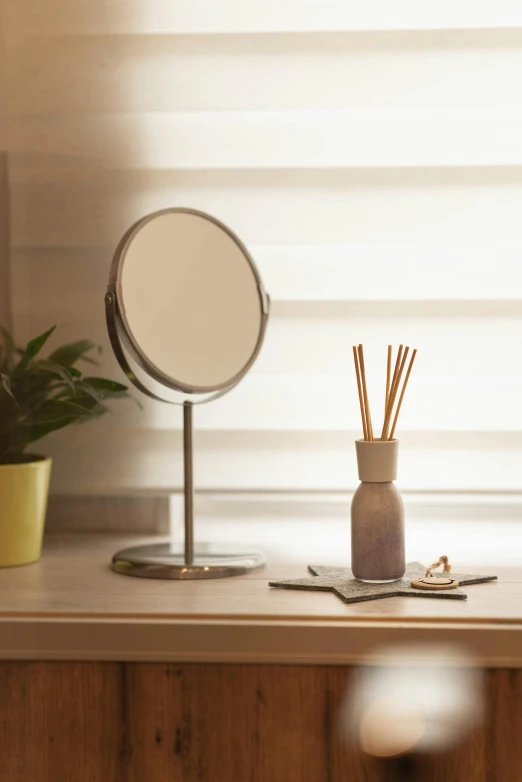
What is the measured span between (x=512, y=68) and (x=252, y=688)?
0.95 m

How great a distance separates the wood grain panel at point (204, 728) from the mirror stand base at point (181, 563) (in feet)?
0.61

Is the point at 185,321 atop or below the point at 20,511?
atop

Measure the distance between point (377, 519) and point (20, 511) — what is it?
0.46 metres

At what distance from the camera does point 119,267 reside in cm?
112

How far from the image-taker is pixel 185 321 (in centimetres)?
116

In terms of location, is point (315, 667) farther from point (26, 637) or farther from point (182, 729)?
point (26, 637)

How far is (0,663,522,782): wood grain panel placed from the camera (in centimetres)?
91

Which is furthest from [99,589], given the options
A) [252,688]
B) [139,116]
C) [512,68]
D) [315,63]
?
[512,68]

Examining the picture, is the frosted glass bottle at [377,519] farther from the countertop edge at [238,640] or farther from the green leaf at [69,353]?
the green leaf at [69,353]

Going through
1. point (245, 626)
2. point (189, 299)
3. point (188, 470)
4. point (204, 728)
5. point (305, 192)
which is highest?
point (305, 192)

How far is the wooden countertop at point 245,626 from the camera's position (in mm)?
904

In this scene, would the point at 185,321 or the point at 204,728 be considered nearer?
the point at 204,728

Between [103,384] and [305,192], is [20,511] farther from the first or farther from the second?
[305,192]

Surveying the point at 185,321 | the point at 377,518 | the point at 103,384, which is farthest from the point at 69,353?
the point at 377,518
